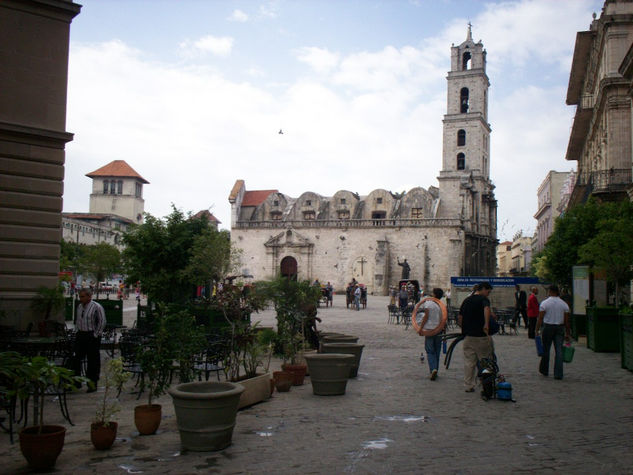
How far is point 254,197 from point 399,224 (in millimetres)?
17386

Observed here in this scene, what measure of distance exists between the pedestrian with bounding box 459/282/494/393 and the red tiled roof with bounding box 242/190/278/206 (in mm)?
46929

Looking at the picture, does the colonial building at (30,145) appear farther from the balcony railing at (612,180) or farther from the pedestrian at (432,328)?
the balcony railing at (612,180)

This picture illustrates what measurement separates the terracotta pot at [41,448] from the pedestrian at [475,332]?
19.6 feet

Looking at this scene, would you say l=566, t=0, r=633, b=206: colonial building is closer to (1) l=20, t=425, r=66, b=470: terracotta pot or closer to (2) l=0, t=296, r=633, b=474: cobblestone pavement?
(2) l=0, t=296, r=633, b=474: cobblestone pavement

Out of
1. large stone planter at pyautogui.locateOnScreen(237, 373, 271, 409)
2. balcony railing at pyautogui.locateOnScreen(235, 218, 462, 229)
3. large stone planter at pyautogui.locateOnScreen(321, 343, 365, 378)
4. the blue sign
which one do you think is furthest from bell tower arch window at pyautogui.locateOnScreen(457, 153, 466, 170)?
large stone planter at pyautogui.locateOnScreen(237, 373, 271, 409)

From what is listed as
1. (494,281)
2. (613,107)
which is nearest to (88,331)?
(494,281)

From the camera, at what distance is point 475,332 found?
8680 mm

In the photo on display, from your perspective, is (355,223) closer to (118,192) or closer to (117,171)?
(118,192)

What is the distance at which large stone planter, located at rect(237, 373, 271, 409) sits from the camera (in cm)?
757

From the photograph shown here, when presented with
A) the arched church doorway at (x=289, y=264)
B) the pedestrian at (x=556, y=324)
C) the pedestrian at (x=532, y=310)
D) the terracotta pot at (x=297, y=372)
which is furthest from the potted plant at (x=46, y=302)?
the arched church doorway at (x=289, y=264)

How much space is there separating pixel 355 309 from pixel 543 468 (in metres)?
25.6

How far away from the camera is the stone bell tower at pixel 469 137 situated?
48938mm

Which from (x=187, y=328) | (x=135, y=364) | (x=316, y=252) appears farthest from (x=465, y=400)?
(x=316, y=252)

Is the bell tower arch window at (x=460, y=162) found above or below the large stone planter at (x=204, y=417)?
above
